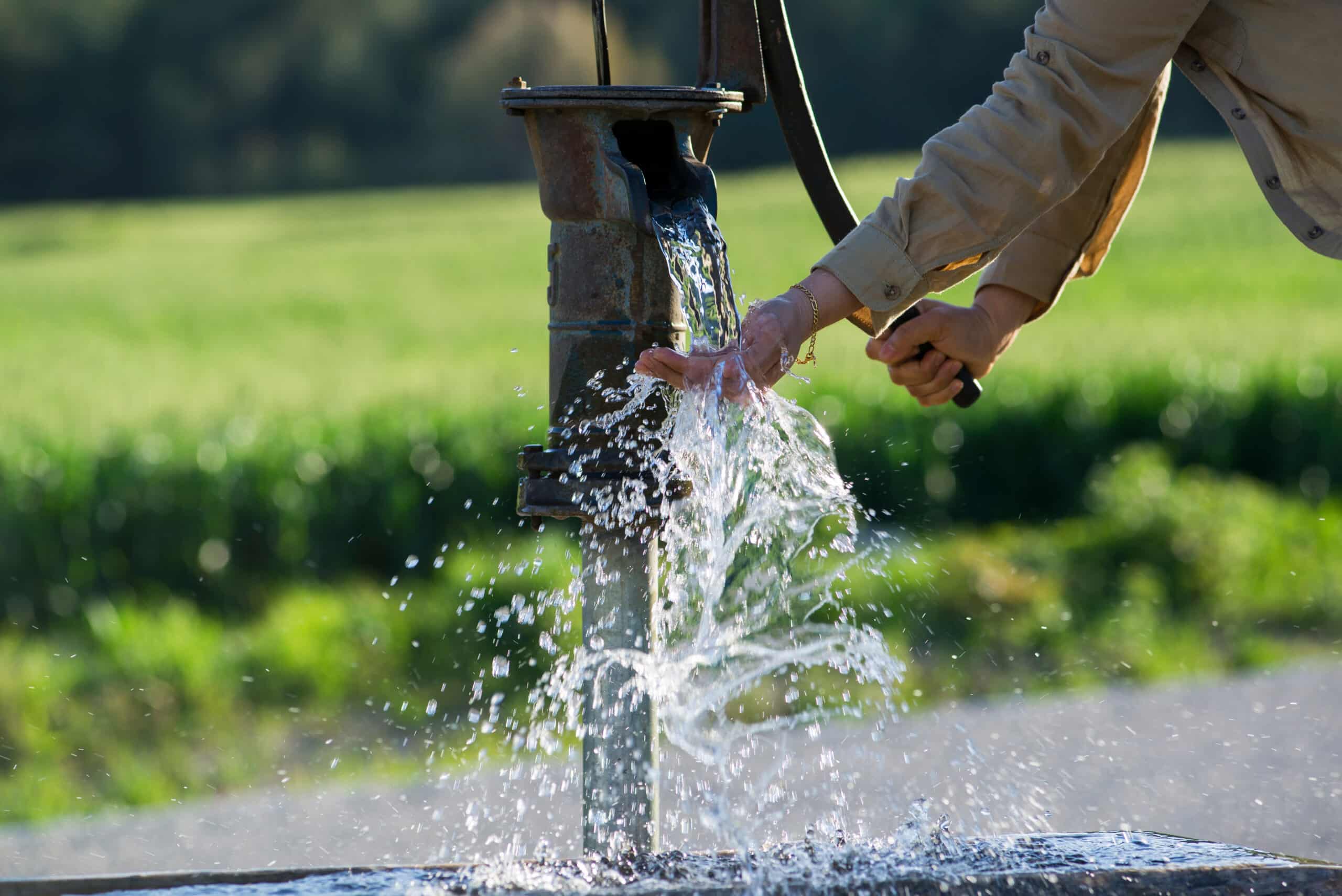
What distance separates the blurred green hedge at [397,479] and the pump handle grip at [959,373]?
3.33 m

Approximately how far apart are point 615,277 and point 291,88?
790 inches

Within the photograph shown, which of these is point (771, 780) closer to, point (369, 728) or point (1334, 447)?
point (369, 728)

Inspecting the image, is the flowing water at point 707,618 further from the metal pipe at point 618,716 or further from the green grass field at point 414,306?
the green grass field at point 414,306

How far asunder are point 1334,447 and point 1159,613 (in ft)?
6.84

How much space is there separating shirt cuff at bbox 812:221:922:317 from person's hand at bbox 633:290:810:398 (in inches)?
2.2

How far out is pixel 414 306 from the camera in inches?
430

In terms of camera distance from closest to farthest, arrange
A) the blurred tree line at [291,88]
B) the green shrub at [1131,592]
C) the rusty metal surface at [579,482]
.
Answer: the rusty metal surface at [579,482], the green shrub at [1131,592], the blurred tree line at [291,88]

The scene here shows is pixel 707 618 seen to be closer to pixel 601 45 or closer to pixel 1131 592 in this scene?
pixel 601 45

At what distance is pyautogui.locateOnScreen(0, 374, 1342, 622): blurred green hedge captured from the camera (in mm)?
5508

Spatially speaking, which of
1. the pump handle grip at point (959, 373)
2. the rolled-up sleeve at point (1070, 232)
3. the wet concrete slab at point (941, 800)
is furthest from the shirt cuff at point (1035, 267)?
the wet concrete slab at point (941, 800)

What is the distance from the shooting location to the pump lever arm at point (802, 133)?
2010 mm

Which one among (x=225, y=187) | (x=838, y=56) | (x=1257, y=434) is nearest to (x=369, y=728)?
(x=1257, y=434)

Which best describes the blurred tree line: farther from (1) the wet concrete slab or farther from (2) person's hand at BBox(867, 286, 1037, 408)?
(2) person's hand at BBox(867, 286, 1037, 408)

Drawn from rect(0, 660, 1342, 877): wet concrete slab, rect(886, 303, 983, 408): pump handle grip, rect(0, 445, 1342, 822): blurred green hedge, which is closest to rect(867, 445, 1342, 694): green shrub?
rect(0, 445, 1342, 822): blurred green hedge
